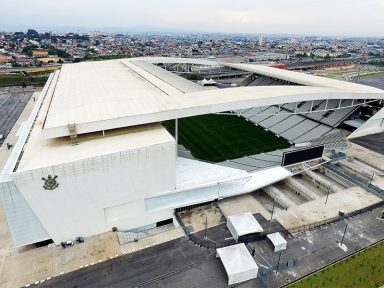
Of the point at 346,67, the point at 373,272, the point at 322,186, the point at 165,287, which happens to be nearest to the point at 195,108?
the point at 165,287

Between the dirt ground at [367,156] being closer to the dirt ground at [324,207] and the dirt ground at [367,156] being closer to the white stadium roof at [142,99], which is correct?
the white stadium roof at [142,99]

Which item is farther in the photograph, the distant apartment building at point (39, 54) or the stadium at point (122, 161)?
the distant apartment building at point (39, 54)

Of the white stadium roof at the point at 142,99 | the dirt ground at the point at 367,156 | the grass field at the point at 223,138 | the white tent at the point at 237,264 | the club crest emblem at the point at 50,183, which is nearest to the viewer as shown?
the white tent at the point at 237,264

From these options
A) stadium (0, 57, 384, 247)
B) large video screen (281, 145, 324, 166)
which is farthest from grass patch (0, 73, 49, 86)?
large video screen (281, 145, 324, 166)

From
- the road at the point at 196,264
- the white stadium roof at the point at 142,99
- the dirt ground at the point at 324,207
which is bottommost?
the road at the point at 196,264

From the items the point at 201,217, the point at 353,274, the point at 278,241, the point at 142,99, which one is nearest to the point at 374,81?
the point at 353,274

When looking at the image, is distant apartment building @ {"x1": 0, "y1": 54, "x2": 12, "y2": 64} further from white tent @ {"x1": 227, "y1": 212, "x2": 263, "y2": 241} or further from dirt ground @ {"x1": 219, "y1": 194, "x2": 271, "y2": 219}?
white tent @ {"x1": 227, "y1": 212, "x2": 263, "y2": 241}

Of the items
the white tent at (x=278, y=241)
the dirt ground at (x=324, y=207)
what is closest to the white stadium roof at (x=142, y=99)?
the dirt ground at (x=324, y=207)
